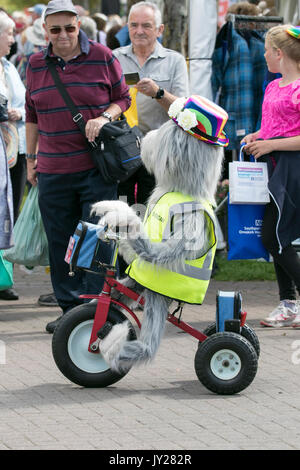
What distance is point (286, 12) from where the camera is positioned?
11.4m

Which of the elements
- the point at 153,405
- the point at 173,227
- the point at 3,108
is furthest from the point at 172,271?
the point at 3,108

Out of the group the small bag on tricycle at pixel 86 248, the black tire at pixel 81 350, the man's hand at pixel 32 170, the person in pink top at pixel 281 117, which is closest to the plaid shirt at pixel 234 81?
the person in pink top at pixel 281 117

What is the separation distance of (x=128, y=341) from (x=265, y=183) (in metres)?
2.09

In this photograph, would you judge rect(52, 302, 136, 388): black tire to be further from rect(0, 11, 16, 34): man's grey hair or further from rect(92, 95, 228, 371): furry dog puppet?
rect(0, 11, 16, 34): man's grey hair

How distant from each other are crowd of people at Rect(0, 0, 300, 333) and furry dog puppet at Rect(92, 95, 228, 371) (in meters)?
1.22

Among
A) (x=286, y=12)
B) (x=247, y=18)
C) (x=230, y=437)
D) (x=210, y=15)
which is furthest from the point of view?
(x=286, y=12)

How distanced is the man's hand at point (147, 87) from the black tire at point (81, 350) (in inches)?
89.8

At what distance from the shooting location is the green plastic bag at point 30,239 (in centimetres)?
761

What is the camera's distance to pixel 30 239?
764cm

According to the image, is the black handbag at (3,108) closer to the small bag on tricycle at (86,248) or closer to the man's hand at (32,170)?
the man's hand at (32,170)

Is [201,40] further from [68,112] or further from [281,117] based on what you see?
[68,112]

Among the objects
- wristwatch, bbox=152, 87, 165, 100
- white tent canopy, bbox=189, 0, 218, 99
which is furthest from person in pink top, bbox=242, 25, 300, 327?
white tent canopy, bbox=189, 0, 218, 99
